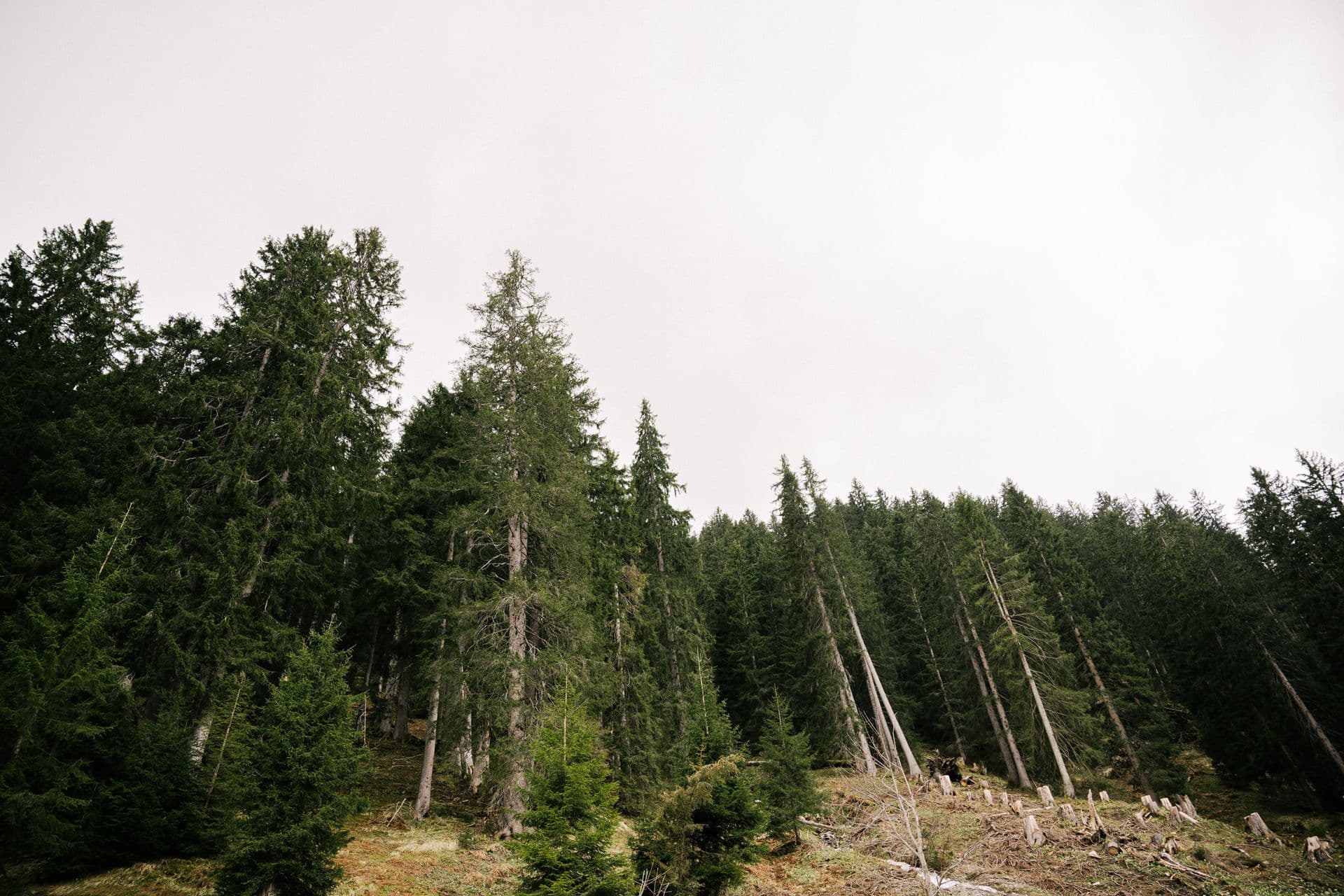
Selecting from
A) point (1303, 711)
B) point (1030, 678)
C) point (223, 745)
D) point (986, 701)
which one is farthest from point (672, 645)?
point (1303, 711)

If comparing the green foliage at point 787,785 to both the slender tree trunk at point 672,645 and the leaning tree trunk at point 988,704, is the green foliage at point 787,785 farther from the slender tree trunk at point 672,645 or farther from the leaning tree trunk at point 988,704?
the leaning tree trunk at point 988,704

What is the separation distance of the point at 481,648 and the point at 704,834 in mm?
7230

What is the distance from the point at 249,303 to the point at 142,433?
16.9 feet

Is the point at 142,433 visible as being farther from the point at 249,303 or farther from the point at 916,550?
the point at 916,550

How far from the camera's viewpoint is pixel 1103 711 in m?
29.0

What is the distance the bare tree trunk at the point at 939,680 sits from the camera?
34656 mm

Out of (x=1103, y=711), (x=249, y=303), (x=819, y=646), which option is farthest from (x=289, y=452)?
(x=1103, y=711)

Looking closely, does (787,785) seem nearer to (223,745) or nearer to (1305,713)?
(223,745)

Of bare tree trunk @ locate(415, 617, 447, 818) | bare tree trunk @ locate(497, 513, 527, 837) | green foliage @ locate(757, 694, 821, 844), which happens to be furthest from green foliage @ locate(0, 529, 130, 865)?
green foliage @ locate(757, 694, 821, 844)

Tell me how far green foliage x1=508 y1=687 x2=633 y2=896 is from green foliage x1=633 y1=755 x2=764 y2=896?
4.68ft

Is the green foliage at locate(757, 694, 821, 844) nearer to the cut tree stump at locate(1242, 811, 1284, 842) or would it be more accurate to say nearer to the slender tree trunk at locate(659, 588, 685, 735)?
the slender tree trunk at locate(659, 588, 685, 735)

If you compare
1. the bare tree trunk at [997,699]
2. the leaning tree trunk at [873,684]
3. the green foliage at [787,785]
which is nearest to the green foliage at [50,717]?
the green foliage at [787,785]

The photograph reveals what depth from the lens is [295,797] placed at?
7895 mm

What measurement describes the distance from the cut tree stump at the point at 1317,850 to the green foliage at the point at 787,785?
39.0ft
